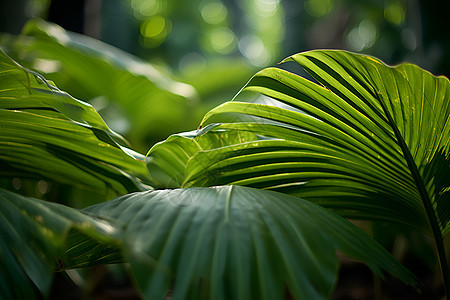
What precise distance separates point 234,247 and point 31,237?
179 mm

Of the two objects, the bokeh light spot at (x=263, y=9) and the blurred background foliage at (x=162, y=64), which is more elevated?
the bokeh light spot at (x=263, y=9)

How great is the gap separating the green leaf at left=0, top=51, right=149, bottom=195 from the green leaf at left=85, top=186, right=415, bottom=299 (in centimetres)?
15

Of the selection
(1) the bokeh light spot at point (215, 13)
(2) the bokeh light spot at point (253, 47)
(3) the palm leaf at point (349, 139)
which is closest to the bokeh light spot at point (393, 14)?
(1) the bokeh light spot at point (215, 13)

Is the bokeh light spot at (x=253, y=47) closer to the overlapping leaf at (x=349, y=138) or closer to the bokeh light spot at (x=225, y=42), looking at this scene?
the bokeh light spot at (x=225, y=42)

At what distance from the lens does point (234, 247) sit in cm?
33

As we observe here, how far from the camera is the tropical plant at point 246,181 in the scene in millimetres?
317

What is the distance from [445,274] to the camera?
51cm

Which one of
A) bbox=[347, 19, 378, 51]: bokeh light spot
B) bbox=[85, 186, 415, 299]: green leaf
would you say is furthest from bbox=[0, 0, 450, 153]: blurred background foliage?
bbox=[347, 19, 378, 51]: bokeh light spot

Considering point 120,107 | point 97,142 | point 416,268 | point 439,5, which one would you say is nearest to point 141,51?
point 120,107

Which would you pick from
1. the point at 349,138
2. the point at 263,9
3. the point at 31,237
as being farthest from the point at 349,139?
the point at 263,9

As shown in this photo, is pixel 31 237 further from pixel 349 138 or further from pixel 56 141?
pixel 349 138

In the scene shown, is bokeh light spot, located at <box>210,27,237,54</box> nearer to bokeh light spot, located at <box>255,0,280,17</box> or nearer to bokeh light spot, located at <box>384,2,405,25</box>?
bokeh light spot, located at <box>255,0,280,17</box>

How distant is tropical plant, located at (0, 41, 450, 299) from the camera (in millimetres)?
317

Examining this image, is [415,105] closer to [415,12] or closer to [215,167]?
[215,167]
